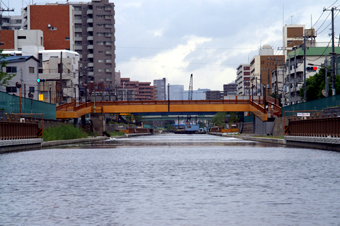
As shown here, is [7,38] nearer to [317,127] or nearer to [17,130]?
[17,130]

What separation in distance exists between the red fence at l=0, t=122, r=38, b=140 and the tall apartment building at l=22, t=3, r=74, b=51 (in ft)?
322

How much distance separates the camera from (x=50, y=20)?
443ft

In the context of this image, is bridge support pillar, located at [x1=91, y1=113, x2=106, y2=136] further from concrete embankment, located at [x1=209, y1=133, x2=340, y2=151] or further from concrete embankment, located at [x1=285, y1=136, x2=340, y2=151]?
concrete embankment, located at [x1=285, y1=136, x2=340, y2=151]

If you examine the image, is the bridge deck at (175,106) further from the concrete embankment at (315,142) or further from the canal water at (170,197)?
the canal water at (170,197)

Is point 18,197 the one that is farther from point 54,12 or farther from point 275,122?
point 54,12

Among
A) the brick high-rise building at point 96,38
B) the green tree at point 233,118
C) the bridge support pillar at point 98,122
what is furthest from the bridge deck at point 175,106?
the brick high-rise building at point 96,38

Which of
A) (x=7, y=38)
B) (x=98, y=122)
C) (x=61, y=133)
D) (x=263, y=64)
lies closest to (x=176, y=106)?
(x=98, y=122)

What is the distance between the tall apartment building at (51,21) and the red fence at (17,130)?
98.1 metres

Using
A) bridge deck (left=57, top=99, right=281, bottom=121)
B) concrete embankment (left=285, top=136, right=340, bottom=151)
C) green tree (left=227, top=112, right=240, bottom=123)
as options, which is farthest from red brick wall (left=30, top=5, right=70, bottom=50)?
concrete embankment (left=285, top=136, right=340, bottom=151)

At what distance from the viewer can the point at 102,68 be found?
541ft

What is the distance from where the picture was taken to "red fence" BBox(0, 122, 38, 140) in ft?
107

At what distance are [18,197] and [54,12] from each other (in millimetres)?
130309

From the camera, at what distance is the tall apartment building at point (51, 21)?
135 metres

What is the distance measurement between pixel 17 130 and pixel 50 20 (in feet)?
343
